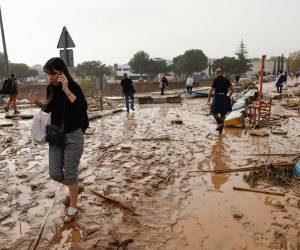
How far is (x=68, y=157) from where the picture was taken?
337 centimetres

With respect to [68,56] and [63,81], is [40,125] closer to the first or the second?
[63,81]

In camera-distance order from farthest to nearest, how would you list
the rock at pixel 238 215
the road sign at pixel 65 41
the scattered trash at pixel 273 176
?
the road sign at pixel 65 41, the scattered trash at pixel 273 176, the rock at pixel 238 215

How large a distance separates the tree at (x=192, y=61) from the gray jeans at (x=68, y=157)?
7952cm

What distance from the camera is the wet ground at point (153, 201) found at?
312cm

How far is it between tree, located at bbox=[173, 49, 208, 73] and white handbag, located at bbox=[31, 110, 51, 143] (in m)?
Result: 79.5

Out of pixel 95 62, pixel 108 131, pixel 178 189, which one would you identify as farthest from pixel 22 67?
pixel 178 189

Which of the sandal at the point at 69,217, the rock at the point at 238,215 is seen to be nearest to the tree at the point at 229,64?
the rock at the point at 238,215

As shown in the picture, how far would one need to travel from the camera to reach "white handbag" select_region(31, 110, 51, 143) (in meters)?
3.43

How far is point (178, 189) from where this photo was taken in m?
4.47

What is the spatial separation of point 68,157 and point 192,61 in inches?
3159

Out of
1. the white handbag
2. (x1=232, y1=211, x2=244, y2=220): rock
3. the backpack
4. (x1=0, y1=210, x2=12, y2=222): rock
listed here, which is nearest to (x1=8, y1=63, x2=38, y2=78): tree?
the backpack

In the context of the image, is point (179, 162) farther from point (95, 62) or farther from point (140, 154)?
point (95, 62)

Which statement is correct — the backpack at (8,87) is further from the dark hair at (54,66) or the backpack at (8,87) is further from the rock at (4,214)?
the dark hair at (54,66)

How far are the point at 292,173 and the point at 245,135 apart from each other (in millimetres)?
3542
